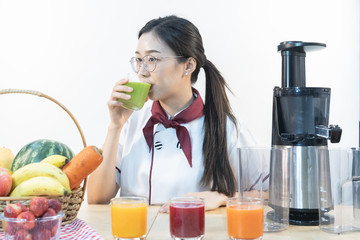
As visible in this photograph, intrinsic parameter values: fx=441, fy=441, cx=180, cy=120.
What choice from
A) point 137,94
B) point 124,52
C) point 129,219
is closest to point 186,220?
point 129,219

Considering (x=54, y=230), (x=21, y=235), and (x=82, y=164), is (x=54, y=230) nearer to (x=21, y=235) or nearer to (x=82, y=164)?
(x=21, y=235)

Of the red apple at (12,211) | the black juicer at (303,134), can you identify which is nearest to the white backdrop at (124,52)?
the black juicer at (303,134)

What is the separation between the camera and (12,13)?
3074 mm

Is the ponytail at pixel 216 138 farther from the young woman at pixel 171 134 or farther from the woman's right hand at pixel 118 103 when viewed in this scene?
the woman's right hand at pixel 118 103

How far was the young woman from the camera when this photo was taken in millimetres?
2041

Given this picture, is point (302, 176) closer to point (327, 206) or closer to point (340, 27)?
point (327, 206)

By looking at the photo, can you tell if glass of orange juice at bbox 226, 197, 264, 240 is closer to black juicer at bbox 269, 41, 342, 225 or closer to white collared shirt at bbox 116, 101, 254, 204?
black juicer at bbox 269, 41, 342, 225

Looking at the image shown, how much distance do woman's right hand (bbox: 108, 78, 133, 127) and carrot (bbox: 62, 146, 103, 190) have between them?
0.52 meters

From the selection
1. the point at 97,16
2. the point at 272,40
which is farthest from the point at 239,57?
the point at 97,16

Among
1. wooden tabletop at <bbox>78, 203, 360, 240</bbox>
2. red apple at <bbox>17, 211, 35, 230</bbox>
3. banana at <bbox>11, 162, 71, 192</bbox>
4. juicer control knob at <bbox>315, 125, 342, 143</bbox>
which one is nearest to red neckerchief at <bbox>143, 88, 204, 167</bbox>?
wooden tabletop at <bbox>78, 203, 360, 240</bbox>

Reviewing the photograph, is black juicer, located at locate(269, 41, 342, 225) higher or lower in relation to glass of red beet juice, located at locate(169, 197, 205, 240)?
higher

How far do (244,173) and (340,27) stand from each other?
2179 mm

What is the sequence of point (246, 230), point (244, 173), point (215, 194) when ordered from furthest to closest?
point (215, 194) < point (244, 173) < point (246, 230)

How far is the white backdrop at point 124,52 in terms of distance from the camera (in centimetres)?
304
